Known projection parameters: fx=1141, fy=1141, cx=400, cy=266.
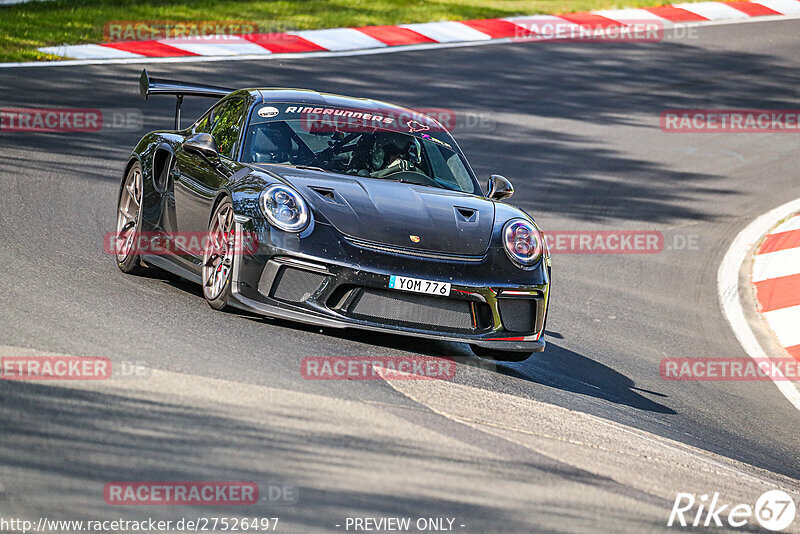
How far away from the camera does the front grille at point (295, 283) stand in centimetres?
589

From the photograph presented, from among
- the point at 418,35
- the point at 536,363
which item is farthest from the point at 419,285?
the point at 418,35

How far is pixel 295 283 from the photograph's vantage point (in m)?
5.90

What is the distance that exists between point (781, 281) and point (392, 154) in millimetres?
4883

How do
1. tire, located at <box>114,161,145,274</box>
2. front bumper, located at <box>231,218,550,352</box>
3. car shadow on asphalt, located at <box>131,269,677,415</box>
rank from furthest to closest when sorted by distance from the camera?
tire, located at <box>114,161,145,274</box>
car shadow on asphalt, located at <box>131,269,677,415</box>
front bumper, located at <box>231,218,550,352</box>

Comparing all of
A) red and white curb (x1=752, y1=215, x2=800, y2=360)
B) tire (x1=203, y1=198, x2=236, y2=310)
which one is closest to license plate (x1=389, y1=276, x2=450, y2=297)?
tire (x1=203, y1=198, x2=236, y2=310)

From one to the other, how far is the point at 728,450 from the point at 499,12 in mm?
15856

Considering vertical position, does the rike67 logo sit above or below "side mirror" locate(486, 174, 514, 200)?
below

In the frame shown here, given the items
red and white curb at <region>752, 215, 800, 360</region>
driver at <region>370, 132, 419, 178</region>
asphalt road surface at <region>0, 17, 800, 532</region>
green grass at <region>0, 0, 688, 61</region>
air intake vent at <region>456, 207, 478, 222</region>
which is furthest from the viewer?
green grass at <region>0, 0, 688, 61</region>

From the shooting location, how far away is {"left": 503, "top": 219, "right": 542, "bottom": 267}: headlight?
638 centimetres

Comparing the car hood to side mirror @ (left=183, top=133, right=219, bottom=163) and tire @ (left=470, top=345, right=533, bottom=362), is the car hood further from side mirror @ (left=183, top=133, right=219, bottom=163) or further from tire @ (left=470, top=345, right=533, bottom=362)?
tire @ (left=470, top=345, right=533, bottom=362)

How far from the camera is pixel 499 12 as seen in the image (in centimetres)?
2084

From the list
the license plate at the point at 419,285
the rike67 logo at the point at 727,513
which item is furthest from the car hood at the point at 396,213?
the rike67 logo at the point at 727,513

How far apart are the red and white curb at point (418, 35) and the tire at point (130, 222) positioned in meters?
7.44

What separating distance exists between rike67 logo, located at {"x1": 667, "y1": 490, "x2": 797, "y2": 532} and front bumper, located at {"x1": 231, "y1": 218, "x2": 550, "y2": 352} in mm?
1865
